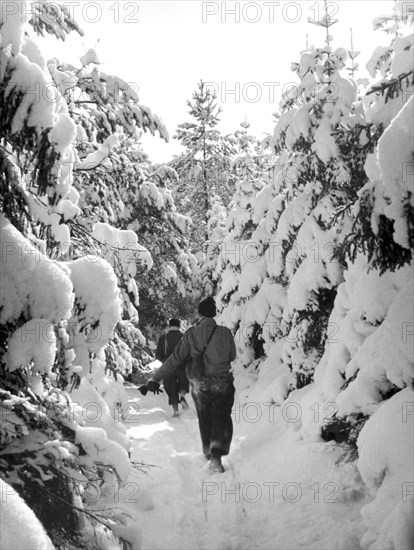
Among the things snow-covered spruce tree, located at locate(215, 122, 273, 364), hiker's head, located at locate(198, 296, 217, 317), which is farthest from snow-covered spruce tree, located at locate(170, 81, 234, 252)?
hiker's head, located at locate(198, 296, 217, 317)

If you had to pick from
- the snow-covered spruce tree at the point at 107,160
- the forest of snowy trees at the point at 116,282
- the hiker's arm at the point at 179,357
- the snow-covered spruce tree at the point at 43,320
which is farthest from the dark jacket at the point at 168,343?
the snow-covered spruce tree at the point at 43,320

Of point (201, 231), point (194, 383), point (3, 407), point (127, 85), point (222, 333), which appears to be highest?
point (127, 85)

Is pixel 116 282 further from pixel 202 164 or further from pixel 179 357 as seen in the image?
pixel 202 164

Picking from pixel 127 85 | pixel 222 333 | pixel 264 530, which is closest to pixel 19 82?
pixel 127 85

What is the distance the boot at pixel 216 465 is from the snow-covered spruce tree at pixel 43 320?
3.12 meters

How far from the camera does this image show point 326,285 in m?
8.30

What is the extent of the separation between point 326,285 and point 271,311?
3.28 m

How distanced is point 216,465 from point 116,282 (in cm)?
425

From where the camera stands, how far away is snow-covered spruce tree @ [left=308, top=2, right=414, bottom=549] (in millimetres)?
3316

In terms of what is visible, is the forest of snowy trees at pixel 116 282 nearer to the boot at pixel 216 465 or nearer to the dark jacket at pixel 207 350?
the dark jacket at pixel 207 350

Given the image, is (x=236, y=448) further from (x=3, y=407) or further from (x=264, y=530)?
(x=3, y=407)

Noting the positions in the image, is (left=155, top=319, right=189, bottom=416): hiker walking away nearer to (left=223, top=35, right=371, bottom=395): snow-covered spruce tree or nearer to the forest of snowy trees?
the forest of snowy trees

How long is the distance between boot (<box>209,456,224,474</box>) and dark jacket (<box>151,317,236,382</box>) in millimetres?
1187

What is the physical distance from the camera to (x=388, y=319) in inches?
153
